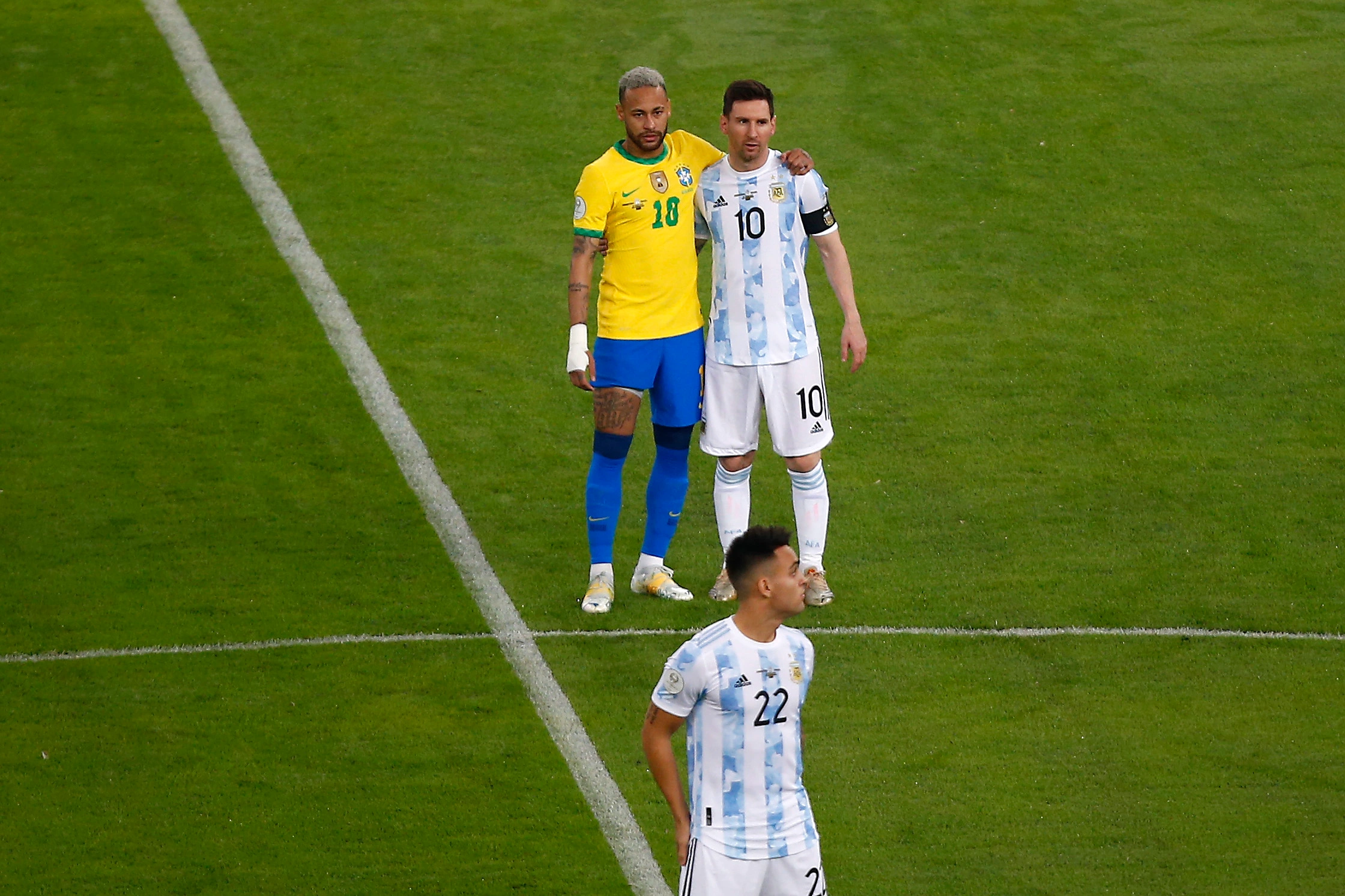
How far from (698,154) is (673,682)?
3.05 metres

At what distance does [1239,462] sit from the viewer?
8.16 m

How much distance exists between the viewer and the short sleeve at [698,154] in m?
6.87

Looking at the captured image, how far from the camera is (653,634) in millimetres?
6984

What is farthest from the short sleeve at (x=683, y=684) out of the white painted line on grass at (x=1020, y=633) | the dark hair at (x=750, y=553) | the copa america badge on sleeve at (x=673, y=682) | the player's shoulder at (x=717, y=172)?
the player's shoulder at (x=717, y=172)

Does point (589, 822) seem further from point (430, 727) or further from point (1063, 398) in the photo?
point (1063, 398)

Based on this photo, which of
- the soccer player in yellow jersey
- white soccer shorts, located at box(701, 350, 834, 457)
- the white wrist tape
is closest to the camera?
the white wrist tape

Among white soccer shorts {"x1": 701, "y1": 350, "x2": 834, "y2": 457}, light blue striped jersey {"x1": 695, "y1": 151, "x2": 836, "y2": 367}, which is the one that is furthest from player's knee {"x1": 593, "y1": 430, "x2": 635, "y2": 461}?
light blue striped jersey {"x1": 695, "y1": 151, "x2": 836, "y2": 367}

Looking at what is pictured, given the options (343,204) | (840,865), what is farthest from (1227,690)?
(343,204)

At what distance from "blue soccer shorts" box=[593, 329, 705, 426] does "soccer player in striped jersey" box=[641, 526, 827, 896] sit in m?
2.44

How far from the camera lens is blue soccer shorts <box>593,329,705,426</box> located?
687cm

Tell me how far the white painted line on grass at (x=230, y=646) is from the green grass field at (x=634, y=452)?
0.22 feet

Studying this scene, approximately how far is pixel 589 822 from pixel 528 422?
3.22 metres

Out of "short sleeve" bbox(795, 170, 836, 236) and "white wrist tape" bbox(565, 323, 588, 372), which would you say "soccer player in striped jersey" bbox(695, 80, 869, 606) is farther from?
"white wrist tape" bbox(565, 323, 588, 372)

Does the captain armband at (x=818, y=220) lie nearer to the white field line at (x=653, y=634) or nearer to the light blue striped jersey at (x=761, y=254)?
the light blue striped jersey at (x=761, y=254)
